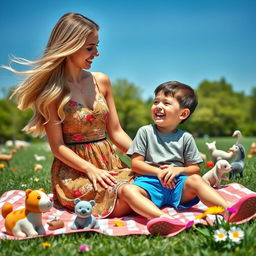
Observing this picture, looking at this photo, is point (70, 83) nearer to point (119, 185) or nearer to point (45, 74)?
point (45, 74)

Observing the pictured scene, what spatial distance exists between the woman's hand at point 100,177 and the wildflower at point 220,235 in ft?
4.34

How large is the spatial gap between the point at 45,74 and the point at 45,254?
196cm

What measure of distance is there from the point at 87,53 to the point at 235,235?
2273mm

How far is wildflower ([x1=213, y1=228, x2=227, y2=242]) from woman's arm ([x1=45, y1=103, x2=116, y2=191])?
4.35 feet

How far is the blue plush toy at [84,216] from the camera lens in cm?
310

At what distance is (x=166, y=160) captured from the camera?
369 cm

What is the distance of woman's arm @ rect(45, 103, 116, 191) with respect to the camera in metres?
3.73

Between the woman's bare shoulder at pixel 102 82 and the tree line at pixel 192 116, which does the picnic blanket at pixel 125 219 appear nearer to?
the woman's bare shoulder at pixel 102 82

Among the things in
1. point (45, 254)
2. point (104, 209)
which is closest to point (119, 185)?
point (104, 209)

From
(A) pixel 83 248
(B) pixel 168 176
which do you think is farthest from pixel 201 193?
(A) pixel 83 248

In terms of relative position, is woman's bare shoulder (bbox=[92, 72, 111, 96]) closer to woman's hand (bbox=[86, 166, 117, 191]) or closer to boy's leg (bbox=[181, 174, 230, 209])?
woman's hand (bbox=[86, 166, 117, 191])

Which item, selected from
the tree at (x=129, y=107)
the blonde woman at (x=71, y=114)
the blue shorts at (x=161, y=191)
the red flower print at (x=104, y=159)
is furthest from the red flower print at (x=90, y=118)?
the tree at (x=129, y=107)

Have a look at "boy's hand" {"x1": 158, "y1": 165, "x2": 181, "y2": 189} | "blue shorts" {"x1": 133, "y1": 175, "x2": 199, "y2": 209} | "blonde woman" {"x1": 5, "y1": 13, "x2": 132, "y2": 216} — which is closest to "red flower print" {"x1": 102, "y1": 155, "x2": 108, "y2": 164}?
"blonde woman" {"x1": 5, "y1": 13, "x2": 132, "y2": 216}

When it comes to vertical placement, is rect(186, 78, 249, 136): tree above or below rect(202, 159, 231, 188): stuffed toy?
above
